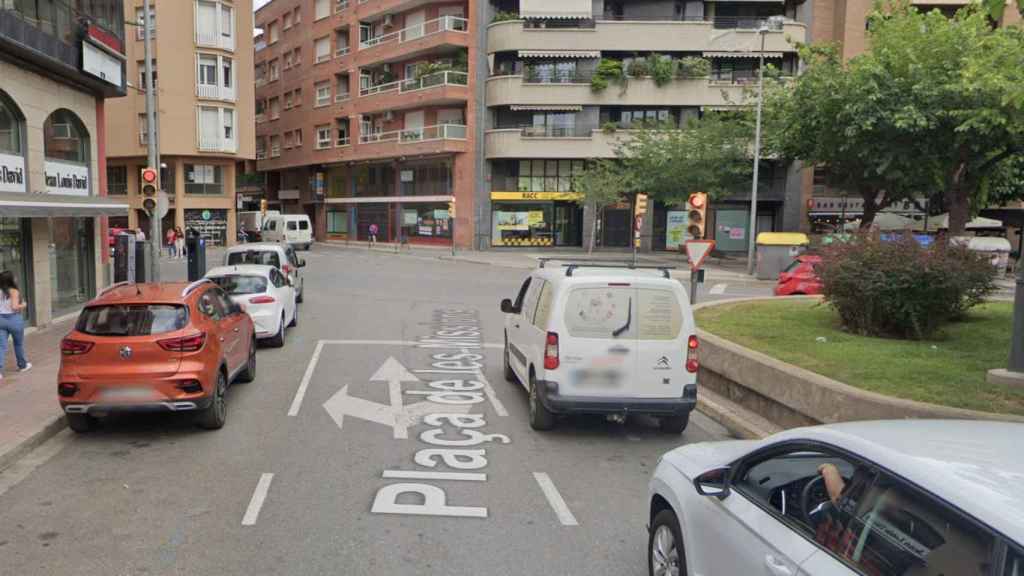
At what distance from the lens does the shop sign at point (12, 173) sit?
13086 mm

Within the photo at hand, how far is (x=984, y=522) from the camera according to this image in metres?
2.46

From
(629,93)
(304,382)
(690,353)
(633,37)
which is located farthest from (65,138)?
(633,37)

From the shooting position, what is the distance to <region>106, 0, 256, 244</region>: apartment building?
44.8 m

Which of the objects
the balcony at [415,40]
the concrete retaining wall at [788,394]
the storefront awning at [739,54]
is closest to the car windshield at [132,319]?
the concrete retaining wall at [788,394]

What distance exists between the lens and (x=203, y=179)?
157 feet

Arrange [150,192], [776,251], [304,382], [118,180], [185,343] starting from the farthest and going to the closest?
[118,180]
[776,251]
[150,192]
[304,382]
[185,343]

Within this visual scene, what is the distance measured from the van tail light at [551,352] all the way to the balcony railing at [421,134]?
38.0 m

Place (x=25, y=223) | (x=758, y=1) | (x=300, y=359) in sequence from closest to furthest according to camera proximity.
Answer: (x=300, y=359) < (x=25, y=223) < (x=758, y=1)

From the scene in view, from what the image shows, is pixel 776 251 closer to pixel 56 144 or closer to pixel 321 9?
pixel 56 144

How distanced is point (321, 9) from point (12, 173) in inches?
1829

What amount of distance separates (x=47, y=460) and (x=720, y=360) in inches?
293

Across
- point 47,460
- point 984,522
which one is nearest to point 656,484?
point 984,522

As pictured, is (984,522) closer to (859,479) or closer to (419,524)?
(859,479)

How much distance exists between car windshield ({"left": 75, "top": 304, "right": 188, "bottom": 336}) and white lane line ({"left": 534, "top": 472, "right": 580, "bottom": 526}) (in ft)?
13.1
